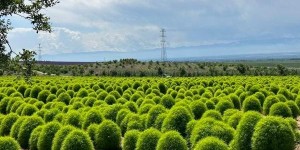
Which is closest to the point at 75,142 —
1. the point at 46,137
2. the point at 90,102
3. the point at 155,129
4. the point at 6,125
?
the point at 46,137

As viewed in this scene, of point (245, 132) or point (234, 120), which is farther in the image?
point (234, 120)

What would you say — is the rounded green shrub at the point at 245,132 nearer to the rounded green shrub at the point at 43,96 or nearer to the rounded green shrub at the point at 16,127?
the rounded green shrub at the point at 16,127

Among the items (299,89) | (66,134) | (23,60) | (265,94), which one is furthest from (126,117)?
(299,89)

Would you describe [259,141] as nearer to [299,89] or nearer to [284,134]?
[284,134]

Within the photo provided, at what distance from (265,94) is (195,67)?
230 ft

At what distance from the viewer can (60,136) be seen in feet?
51.4

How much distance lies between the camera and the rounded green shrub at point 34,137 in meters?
17.5

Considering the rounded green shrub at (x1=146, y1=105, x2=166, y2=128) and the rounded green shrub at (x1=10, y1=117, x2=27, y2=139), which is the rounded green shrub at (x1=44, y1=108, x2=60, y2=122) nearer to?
the rounded green shrub at (x1=10, y1=117, x2=27, y2=139)

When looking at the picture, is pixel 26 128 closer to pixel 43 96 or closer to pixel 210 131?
pixel 210 131

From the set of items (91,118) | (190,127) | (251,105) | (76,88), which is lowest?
(76,88)

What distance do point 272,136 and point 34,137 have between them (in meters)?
9.60

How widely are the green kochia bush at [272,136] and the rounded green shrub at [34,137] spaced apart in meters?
8.87

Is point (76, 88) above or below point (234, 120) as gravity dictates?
below

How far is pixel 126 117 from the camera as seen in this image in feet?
63.9
